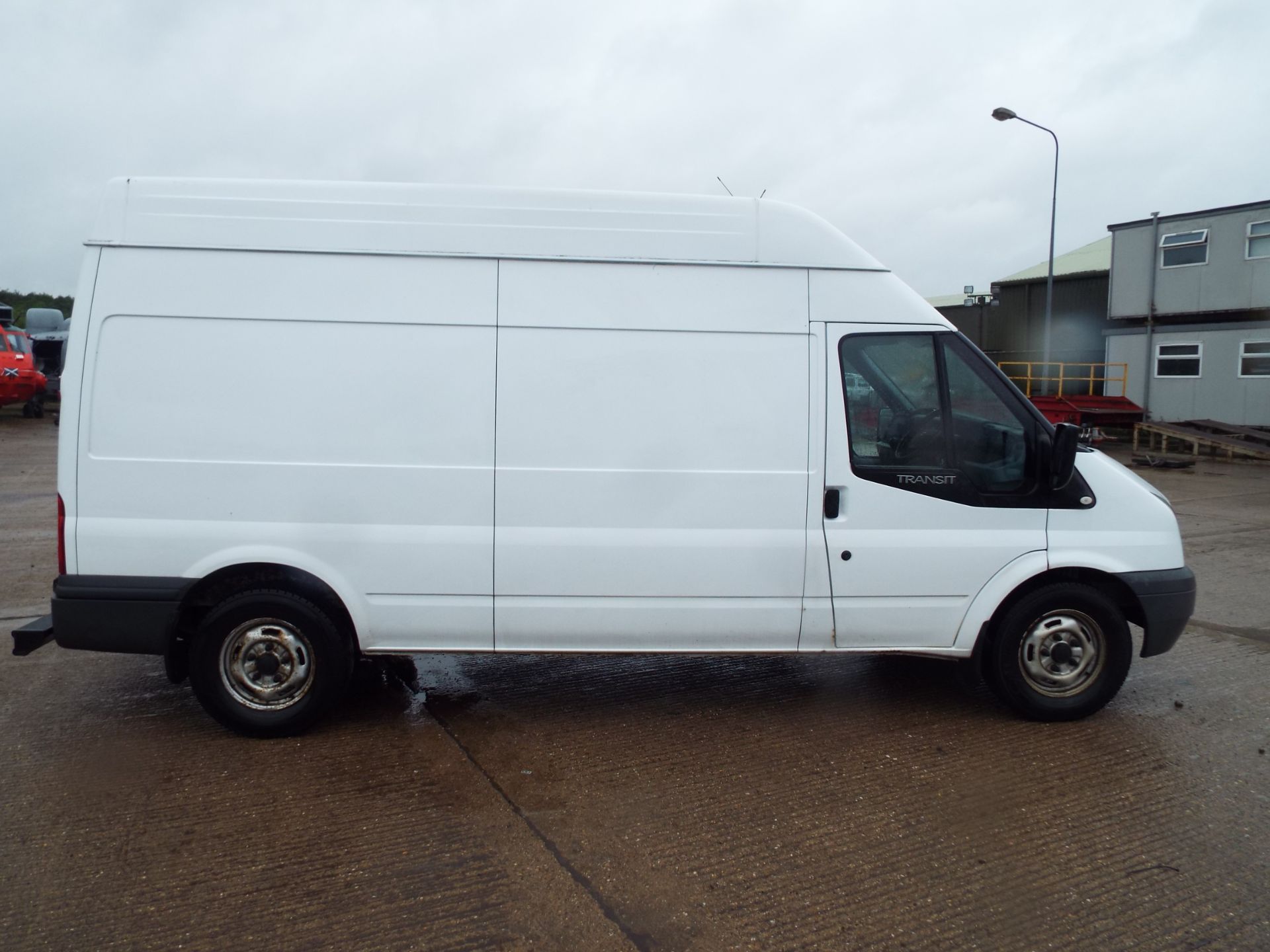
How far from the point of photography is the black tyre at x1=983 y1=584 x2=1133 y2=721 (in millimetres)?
4645

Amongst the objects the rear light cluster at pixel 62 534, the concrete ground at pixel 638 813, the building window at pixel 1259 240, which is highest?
the building window at pixel 1259 240

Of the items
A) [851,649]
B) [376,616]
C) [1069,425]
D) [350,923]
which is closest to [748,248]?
[1069,425]

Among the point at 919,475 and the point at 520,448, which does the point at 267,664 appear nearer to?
the point at 520,448

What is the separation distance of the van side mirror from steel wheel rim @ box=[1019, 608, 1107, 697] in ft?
2.18

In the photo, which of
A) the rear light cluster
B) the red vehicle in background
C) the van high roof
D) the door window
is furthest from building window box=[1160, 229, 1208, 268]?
the red vehicle in background

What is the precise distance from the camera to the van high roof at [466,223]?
4.33 meters

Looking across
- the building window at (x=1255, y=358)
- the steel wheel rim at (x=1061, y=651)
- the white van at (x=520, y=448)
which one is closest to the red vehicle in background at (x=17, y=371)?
the white van at (x=520, y=448)

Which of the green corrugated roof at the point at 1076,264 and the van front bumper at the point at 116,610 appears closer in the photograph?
the van front bumper at the point at 116,610

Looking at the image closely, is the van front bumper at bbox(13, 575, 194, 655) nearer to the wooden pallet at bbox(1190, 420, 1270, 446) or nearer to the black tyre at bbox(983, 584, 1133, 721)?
the black tyre at bbox(983, 584, 1133, 721)

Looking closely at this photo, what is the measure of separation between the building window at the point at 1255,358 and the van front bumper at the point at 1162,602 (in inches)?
890

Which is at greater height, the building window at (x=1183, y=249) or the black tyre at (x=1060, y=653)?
the building window at (x=1183, y=249)

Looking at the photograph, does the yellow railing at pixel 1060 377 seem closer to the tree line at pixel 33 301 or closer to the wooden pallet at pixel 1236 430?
the wooden pallet at pixel 1236 430

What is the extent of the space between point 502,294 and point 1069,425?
2.71m

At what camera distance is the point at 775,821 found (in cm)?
379
